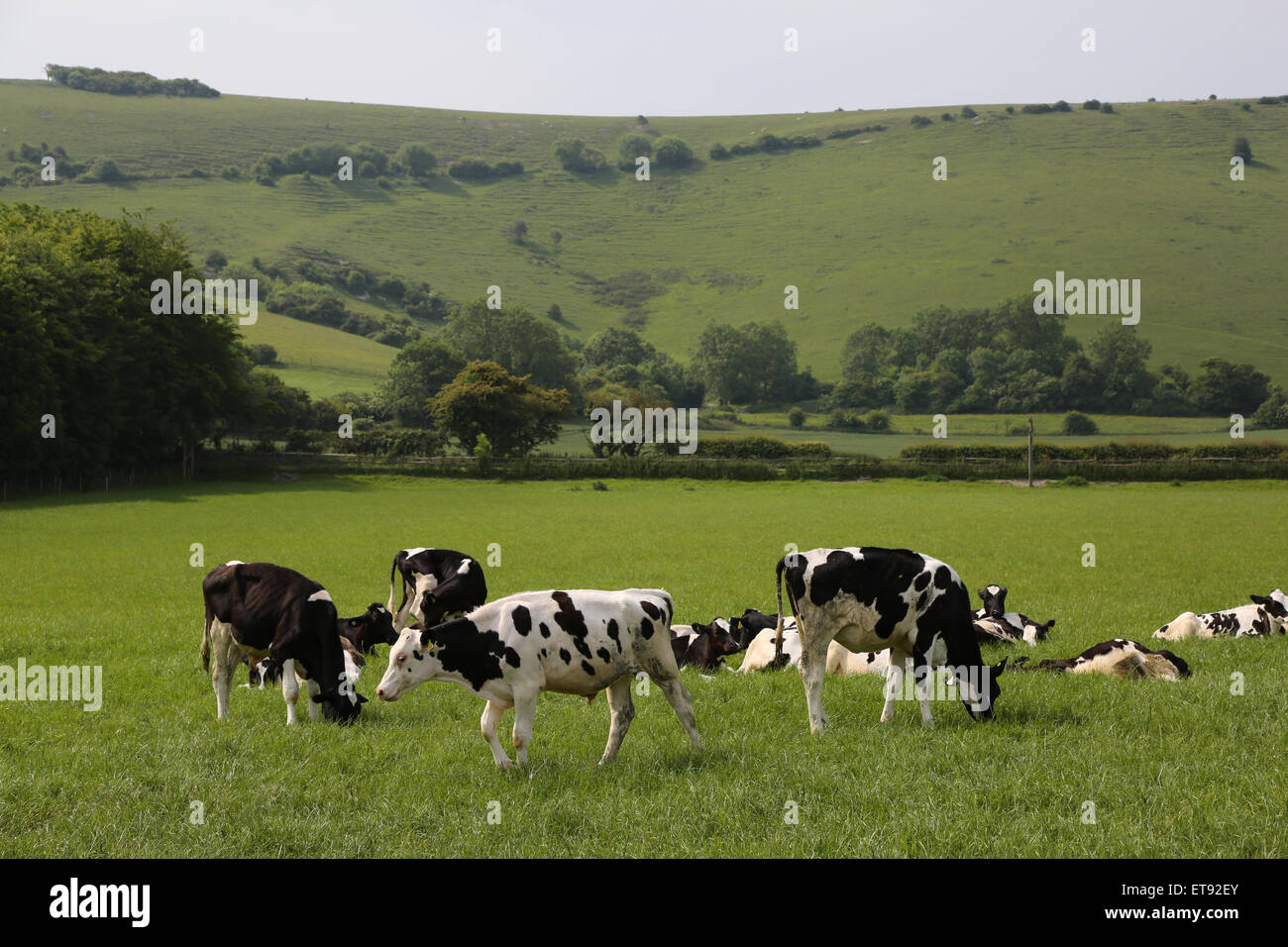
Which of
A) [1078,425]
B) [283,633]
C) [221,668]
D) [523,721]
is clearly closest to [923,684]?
[523,721]

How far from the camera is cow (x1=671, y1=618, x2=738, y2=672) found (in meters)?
13.8

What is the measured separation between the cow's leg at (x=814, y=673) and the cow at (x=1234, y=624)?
786 centimetres

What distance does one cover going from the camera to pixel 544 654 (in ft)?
28.6

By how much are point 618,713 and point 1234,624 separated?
11.3m

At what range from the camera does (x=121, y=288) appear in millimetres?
57656

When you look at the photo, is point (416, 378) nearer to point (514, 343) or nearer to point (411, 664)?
point (514, 343)

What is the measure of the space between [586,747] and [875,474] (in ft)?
194

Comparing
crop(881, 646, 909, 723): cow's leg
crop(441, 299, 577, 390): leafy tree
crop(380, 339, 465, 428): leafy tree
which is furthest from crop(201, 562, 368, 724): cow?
crop(441, 299, 577, 390): leafy tree

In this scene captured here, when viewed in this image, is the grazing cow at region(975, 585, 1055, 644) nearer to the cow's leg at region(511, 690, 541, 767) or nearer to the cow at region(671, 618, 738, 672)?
the cow at region(671, 618, 738, 672)

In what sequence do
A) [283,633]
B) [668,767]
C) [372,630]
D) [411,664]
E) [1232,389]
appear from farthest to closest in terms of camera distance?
[1232,389] < [372,630] < [283,633] < [411,664] < [668,767]

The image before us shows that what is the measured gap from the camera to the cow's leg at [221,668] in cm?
1055

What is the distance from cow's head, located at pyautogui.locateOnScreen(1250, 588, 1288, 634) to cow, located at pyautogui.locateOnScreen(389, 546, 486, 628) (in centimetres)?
1229

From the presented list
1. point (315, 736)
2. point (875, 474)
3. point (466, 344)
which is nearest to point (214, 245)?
point (466, 344)
